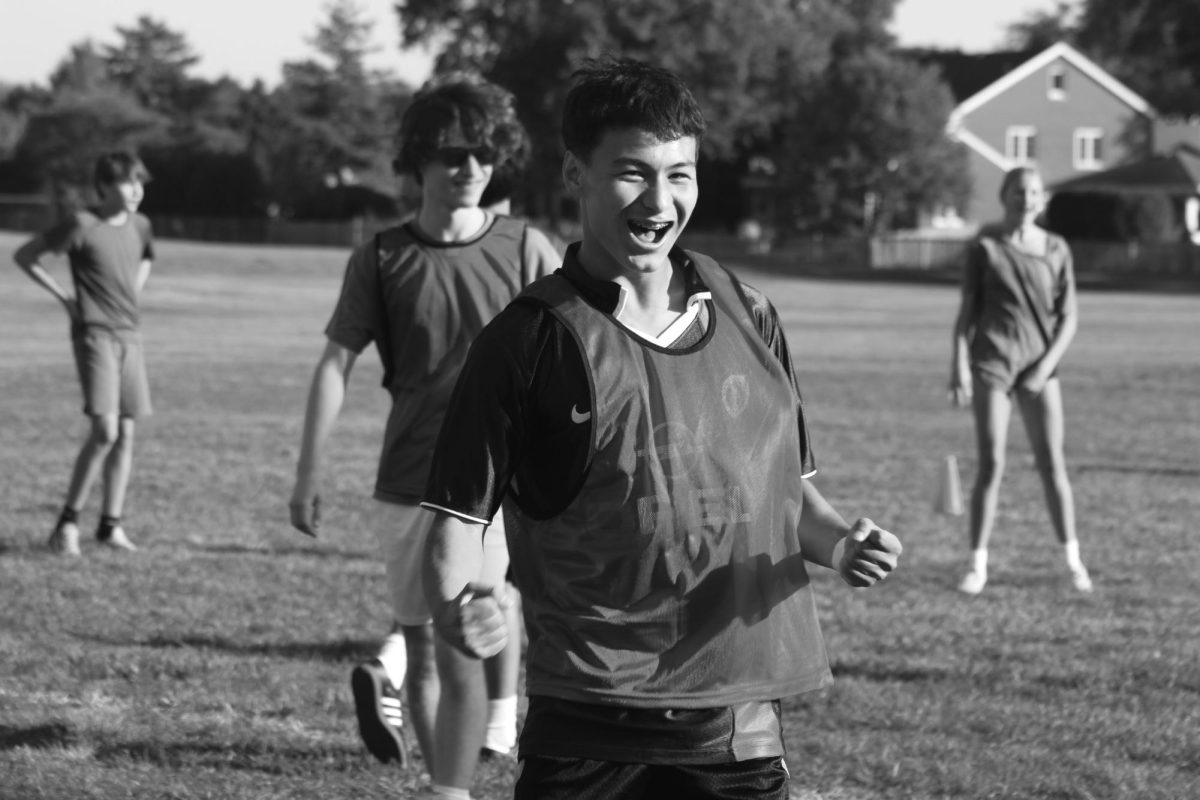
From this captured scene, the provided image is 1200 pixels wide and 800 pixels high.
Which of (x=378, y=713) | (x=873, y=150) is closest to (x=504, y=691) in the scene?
(x=378, y=713)

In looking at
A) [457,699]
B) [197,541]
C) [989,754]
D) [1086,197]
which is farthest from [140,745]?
[1086,197]

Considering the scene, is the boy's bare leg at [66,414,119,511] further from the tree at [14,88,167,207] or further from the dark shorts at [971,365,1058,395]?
the tree at [14,88,167,207]

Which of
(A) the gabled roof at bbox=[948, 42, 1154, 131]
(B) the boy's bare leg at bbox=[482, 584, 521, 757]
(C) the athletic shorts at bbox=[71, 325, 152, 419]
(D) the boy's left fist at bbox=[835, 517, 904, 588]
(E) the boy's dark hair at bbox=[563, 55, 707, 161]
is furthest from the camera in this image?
(A) the gabled roof at bbox=[948, 42, 1154, 131]

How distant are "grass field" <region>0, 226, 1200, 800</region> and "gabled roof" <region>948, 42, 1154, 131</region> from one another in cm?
6707

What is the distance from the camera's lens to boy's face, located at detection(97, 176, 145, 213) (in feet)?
30.9

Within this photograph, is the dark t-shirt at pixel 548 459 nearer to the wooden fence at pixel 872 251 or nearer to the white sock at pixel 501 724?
the white sock at pixel 501 724

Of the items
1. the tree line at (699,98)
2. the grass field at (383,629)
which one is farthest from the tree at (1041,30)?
the grass field at (383,629)

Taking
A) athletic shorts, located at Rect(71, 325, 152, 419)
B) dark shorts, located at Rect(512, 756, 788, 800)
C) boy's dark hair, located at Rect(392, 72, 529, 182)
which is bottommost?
dark shorts, located at Rect(512, 756, 788, 800)

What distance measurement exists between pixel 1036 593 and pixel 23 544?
5.21 m

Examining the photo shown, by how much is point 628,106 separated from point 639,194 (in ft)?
0.51

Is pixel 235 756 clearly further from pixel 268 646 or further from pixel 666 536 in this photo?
pixel 666 536

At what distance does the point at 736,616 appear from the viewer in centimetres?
316

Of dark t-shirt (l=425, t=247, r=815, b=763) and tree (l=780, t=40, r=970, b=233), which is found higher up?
tree (l=780, t=40, r=970, b=233)

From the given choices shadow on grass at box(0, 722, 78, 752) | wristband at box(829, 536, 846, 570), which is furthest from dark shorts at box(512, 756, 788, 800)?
shadow on grass at box(0, 722, 78, 752)
